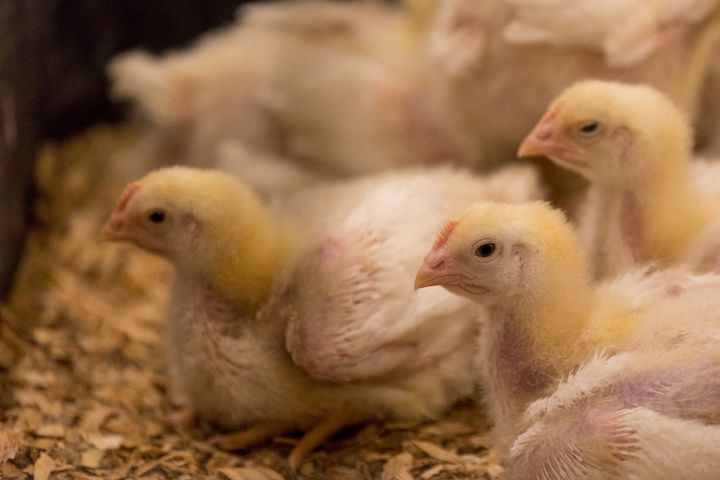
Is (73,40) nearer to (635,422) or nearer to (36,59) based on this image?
(36,59)

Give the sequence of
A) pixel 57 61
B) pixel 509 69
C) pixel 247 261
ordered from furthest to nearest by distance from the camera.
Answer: pixel 57 61 → pixel 509 69 → pixel 247 261

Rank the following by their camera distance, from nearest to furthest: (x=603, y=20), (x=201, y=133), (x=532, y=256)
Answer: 1. (x=532, y=256)
2. (x=603, y=20)
3. (x=201, y=133)

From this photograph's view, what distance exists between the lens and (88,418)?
194 centimetres

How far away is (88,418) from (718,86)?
1.75 m

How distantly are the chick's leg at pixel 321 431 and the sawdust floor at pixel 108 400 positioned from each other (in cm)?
2

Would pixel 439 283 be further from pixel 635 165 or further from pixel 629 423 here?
pixel 635 165

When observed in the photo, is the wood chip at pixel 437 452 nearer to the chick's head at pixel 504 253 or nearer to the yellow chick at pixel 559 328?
the yellow chick at pixel 559 328

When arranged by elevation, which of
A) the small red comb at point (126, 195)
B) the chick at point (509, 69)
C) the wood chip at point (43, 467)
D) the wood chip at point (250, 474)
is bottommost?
the wood chip at point (43, 467)

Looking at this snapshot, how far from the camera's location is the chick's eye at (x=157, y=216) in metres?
1.82

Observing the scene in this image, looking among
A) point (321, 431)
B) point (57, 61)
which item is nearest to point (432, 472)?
point (321, 431)

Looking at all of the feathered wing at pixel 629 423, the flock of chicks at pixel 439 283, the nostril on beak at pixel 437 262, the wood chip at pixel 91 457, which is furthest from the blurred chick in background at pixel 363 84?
the wood chip at pixel 91 457

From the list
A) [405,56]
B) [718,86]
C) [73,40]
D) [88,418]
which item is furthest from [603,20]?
[73,40]

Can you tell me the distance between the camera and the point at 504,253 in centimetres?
145

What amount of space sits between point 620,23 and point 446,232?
2.89 ft
